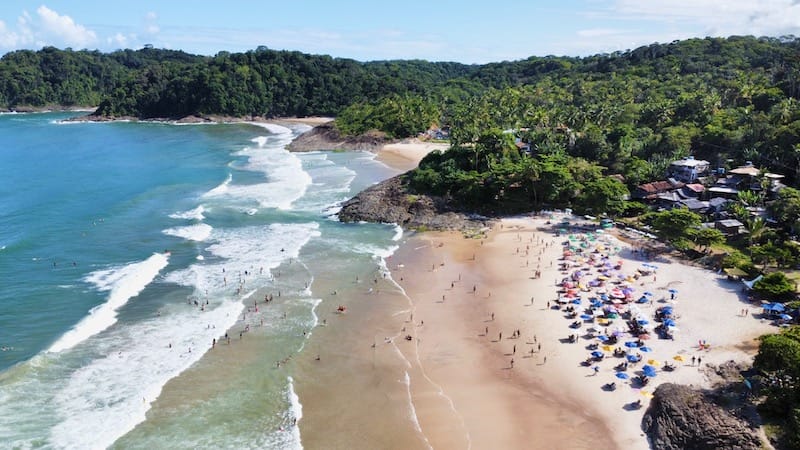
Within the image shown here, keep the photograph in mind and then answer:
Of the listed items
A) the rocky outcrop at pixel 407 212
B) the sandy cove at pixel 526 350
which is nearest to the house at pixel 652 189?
the sandy cove at pixel 526 350

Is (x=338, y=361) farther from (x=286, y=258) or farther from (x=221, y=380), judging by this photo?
(x=286, y=258)

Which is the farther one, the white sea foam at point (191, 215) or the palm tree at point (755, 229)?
the white sea foam at point (191, 215)

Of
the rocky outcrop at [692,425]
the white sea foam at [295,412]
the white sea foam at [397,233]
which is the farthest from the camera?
the white sea foam at [397,233]

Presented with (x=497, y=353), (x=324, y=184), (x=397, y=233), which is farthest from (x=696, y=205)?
(x=324, y=184)

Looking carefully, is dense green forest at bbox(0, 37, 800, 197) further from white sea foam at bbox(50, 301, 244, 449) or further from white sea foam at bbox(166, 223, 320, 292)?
white sea foam at bbox(50, 301, 244, 449)

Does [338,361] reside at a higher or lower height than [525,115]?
lower

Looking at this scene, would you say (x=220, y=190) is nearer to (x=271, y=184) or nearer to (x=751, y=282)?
(x=271, y=184)

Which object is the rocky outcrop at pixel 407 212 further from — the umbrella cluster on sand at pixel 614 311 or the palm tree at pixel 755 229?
the palm tree at pixel 755 229

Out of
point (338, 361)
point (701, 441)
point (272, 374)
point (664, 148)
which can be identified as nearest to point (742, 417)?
point (701, 441)

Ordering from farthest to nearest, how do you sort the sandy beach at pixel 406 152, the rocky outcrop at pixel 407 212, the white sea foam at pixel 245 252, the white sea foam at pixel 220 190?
the sandy beach at pixel 406 152 → the white sea foam at pixel 220 190 → the rocky outcrop at pixel 407 212 → the white sea foam at pixel 245 252
